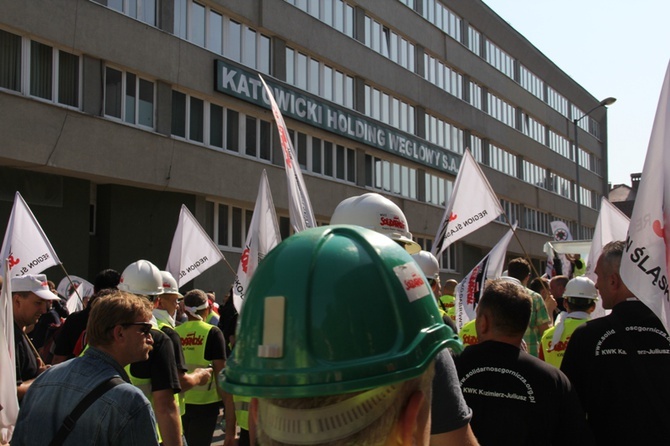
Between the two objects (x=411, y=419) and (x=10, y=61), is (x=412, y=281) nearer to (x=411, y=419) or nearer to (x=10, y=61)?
(x=411, y=419)

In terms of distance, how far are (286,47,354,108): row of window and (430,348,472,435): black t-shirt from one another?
25161 mm

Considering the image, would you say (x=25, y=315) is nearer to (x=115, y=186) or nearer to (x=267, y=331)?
(x=267, y=331)

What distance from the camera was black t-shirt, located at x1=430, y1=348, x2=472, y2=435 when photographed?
272 centimetres

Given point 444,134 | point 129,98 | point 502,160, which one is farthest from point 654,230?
point 502,160

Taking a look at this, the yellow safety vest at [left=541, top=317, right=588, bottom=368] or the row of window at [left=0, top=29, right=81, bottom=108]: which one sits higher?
the row of window at [left=0, top=29, right=81, bottom=108]

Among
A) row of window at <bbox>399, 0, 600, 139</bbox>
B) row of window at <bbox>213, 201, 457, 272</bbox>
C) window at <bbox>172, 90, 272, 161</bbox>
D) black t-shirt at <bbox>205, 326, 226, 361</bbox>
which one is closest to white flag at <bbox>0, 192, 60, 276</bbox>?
black t-shirt at <bbox>205, 326, 226, 361</bbox>

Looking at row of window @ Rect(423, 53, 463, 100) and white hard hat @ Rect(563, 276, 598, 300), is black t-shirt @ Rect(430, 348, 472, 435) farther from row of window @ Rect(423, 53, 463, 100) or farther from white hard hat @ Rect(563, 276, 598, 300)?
row of window @ Rect(423, 53, 463, 100)

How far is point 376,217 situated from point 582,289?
151 inches

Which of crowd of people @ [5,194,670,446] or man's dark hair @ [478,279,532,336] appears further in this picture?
man's dark hair @ [478,279,532,336]

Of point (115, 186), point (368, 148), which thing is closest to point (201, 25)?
point (115, 186)

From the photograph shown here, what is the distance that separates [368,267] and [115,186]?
816 inches

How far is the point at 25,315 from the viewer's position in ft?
21.6

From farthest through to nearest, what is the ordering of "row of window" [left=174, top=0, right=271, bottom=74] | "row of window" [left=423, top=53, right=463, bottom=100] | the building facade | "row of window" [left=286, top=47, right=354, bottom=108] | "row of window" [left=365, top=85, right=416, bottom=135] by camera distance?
1. "row of window" [left=423, top=53, right=463, bottom=100]
2. "row of window" [left=365, top=85, right=416, bottom=135]
3. "row of window" [left=286, top=47, right=354, bottom=108]
4. "row of window" [left=174, top=0, right=271, bottom=74]
5. the building facade

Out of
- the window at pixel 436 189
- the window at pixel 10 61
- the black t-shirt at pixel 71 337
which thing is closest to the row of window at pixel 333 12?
the window at pixel 436 189
